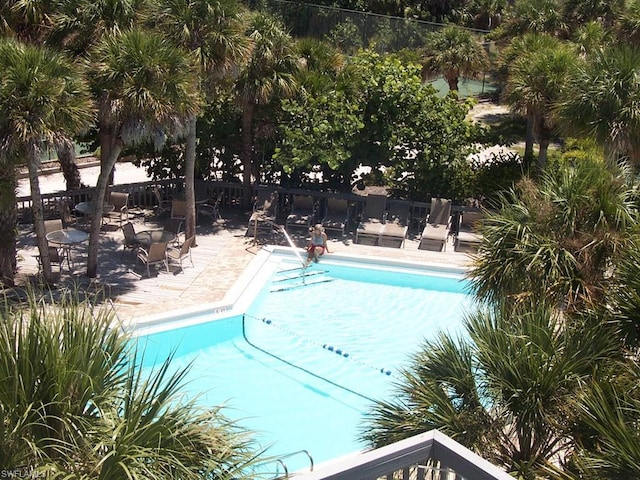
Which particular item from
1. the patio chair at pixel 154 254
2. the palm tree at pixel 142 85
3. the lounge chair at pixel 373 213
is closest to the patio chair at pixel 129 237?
the patio chair at pixel 154 254

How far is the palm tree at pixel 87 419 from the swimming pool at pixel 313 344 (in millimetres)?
4569

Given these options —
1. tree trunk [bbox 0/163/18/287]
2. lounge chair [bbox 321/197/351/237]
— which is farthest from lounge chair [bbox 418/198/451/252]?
tree trunk [bbox 0/163/18/287]

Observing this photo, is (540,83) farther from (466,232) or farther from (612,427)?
(612,427)

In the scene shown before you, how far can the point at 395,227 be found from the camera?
17297mm

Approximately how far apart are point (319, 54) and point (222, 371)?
9337mm

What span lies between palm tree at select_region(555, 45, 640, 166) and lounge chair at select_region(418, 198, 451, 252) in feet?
14.3

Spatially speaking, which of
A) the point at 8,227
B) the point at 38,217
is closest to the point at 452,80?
the point at 38,217

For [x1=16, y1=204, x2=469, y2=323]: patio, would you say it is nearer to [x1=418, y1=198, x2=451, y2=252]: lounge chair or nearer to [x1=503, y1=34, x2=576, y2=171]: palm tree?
[x1=418, y1=198, x2=451, y2=252]: lounge chair

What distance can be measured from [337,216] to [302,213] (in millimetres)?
871

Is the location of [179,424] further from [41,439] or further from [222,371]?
[222,371]

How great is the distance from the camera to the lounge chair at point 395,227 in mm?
16953

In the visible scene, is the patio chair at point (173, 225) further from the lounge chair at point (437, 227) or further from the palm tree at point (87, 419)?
the palm tree at point (87, 419)

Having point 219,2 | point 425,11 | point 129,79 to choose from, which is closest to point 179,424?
point 129,79

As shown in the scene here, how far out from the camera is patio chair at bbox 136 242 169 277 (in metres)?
14.1
